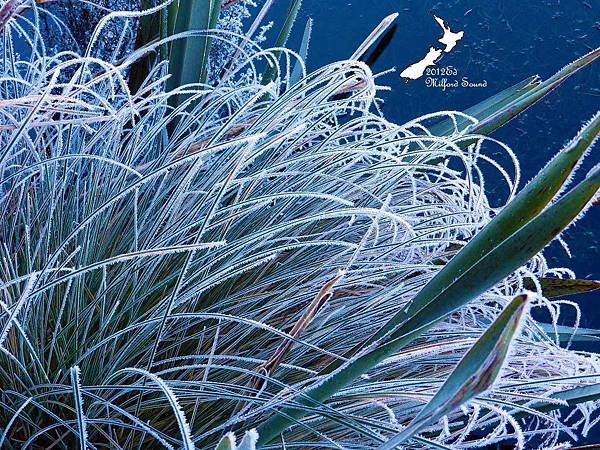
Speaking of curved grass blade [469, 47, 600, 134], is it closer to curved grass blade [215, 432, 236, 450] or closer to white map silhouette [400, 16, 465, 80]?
curved grass blade [215, 432, 236, 450]

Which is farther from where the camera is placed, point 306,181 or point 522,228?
point 306,181

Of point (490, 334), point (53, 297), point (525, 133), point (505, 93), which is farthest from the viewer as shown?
point (525, 133)

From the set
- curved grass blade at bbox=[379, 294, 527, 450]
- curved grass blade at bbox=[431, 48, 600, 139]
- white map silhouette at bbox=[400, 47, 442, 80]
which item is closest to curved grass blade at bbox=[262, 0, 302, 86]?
curved grass blade at bbox=[431, 48, 600, 139]

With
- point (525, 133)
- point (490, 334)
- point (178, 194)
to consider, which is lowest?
point (525, 133)

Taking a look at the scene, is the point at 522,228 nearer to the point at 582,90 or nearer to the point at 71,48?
the point at 71,48

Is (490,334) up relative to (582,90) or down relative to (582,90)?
up

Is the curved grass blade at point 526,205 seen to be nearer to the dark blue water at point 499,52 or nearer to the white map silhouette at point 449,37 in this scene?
the dark blue water at point 499,52

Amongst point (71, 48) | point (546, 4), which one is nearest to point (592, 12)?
point (546, 4)
